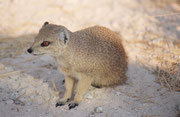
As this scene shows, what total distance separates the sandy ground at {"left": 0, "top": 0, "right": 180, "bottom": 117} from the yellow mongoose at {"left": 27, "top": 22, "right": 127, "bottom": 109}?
19 centimetres

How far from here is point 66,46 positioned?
9.02 ft

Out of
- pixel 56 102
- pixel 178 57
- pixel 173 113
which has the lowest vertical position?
pixel 56 102

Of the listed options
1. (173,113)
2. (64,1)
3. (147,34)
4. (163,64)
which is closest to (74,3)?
(64,1)

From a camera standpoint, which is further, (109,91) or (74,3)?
(74,3)

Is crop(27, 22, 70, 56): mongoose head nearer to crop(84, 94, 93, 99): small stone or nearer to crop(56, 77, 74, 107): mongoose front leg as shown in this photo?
crop(56, 77, 74, 107): mongoose front leg

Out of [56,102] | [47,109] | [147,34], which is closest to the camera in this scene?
[47,109]

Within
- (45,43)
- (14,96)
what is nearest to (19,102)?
(14,96)

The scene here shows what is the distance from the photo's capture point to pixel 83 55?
2869mm

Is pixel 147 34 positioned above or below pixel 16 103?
above

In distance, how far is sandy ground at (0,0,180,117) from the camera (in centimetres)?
283

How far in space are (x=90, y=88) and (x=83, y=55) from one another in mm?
682

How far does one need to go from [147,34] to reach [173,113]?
2.16 meters

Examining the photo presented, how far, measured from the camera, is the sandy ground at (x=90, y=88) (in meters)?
2.83

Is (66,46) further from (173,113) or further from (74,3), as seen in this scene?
(74,3)
